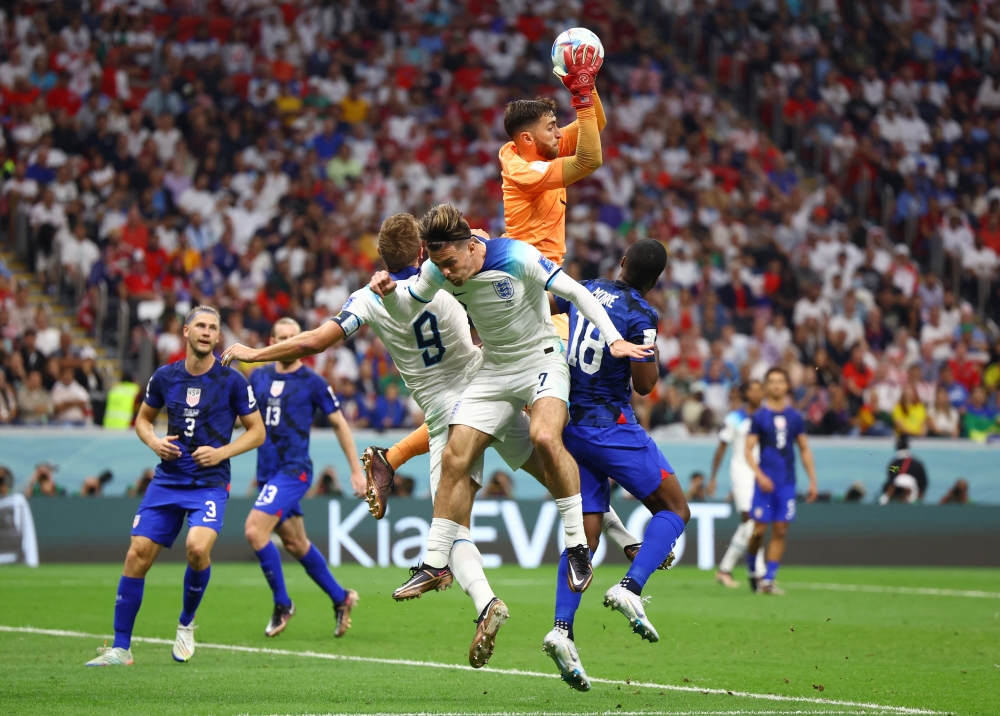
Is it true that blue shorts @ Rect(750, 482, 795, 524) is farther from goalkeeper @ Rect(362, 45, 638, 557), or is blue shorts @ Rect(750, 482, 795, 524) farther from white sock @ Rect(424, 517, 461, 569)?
white sock @ Rect(424, 517, 461, 569)

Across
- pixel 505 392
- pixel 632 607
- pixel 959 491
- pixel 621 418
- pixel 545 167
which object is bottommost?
pixel 959 491

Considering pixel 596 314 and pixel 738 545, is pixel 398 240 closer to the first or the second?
pixel 596 314

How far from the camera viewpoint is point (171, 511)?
1011cm

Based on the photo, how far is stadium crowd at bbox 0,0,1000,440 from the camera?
20625 millimetres

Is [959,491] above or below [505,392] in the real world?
below

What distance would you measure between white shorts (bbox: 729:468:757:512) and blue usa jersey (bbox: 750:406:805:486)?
0.96 meters

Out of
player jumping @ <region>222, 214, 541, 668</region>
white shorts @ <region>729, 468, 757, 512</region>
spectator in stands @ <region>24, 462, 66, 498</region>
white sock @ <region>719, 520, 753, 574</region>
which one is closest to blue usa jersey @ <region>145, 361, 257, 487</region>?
player jumping @ <region>222, 214, 541, 668</region>

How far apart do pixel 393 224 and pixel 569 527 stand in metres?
2.28

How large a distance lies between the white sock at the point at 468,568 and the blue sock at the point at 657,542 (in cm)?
96

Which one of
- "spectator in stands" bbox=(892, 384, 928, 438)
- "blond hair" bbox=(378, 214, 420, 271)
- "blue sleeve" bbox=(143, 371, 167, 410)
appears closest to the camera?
"blond hair" bbox=(378, 214, 420, 271)

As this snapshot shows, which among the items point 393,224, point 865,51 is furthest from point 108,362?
point 865,51

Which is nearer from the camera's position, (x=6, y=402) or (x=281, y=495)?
(x=281, y=495)

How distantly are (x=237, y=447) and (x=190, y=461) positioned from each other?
0.39 m

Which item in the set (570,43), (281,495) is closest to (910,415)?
(281,495)
